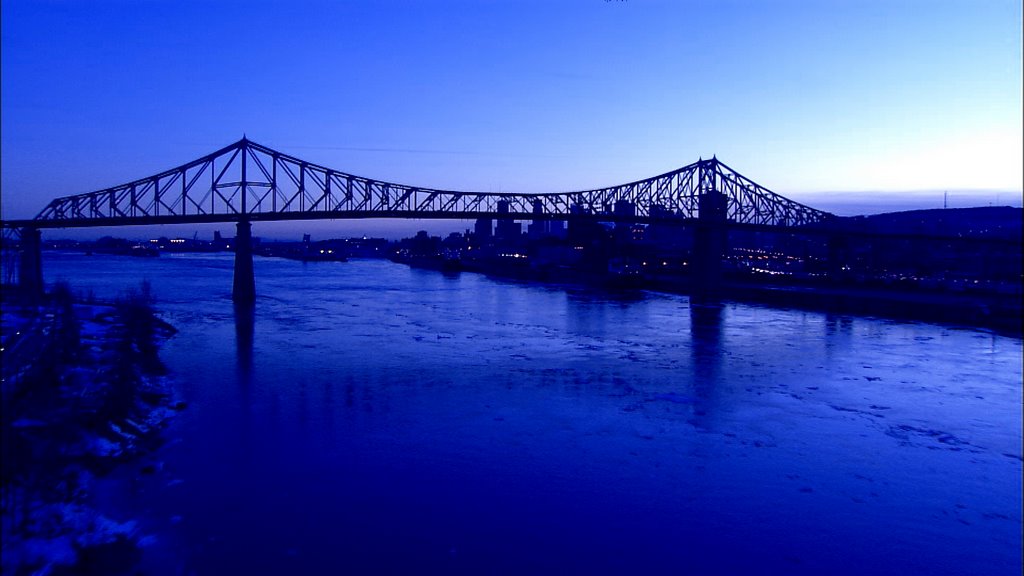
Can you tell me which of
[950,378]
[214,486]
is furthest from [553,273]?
[214,486]

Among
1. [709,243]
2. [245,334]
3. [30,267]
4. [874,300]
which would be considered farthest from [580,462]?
[709,243]

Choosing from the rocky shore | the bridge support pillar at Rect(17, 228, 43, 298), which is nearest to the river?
the rocky shore

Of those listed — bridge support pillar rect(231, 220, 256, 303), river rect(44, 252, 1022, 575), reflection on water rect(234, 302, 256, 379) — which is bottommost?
river rect(44, 252, 1022, 575)

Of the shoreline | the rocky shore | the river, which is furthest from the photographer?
the shoreline

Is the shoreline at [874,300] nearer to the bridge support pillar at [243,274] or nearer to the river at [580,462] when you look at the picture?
the river at [580,462]

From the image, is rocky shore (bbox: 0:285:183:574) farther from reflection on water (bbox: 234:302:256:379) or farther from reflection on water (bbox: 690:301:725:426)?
reflection on water (bbox: 690:301:725:426)

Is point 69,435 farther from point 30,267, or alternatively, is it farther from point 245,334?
point 30,267
